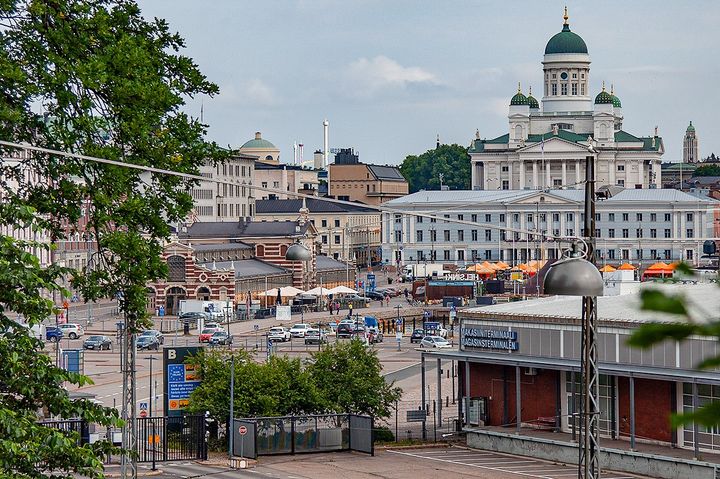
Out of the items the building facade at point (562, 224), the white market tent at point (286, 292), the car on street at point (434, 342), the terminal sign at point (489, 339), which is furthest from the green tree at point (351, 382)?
the building facade at point (562, 224)

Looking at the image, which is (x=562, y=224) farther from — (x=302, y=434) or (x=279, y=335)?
(x=302, y=434)

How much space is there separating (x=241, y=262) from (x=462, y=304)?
20.4 meters

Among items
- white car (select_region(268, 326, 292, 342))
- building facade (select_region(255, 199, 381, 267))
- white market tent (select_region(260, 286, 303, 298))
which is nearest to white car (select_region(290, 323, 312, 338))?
white car (select_region(268, 326, 292, 342))

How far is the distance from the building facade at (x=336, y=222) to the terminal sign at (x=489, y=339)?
129212 mm

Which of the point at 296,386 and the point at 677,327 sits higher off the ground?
the point at 677,327

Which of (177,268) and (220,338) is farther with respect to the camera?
(177,268)

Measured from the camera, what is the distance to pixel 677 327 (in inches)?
137

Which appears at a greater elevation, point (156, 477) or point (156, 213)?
point (156, 213)

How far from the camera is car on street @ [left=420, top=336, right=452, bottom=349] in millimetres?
86312

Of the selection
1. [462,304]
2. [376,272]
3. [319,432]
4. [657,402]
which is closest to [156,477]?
[319,432]

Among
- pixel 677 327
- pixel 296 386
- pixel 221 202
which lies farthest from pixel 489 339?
pixel 221 202

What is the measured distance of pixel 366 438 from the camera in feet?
144

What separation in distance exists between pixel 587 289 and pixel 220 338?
67689 millimetres

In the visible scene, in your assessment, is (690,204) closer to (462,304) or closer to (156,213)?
(462,304)
